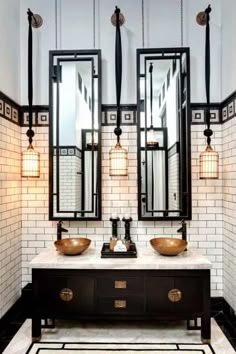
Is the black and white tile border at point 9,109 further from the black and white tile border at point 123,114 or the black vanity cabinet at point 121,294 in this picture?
the black vanity cabinet at point 121,294

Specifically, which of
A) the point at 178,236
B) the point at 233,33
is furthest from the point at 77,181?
the point at 233,33

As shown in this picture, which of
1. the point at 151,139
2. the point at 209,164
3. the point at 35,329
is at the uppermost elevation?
the point at 151,139

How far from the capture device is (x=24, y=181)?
3104 mm

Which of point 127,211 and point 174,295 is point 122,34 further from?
point 174,295

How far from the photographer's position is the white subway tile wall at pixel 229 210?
274cm

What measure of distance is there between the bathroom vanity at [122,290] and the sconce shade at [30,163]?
0.85 metres

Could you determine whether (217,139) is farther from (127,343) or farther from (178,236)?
(127,343)

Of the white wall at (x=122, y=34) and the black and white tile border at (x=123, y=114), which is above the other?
the white wall at (x=122, y=34)

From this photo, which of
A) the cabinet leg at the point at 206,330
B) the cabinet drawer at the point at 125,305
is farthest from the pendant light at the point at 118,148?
the cabinet leg at the point at 206,330

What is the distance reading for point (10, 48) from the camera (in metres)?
2.86

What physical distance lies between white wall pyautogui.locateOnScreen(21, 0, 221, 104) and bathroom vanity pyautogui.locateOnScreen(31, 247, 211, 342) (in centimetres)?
161

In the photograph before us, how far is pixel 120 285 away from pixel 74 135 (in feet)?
4.80

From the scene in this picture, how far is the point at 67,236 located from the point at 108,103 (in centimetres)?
139

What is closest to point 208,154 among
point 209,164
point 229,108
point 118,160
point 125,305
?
point 209,164
